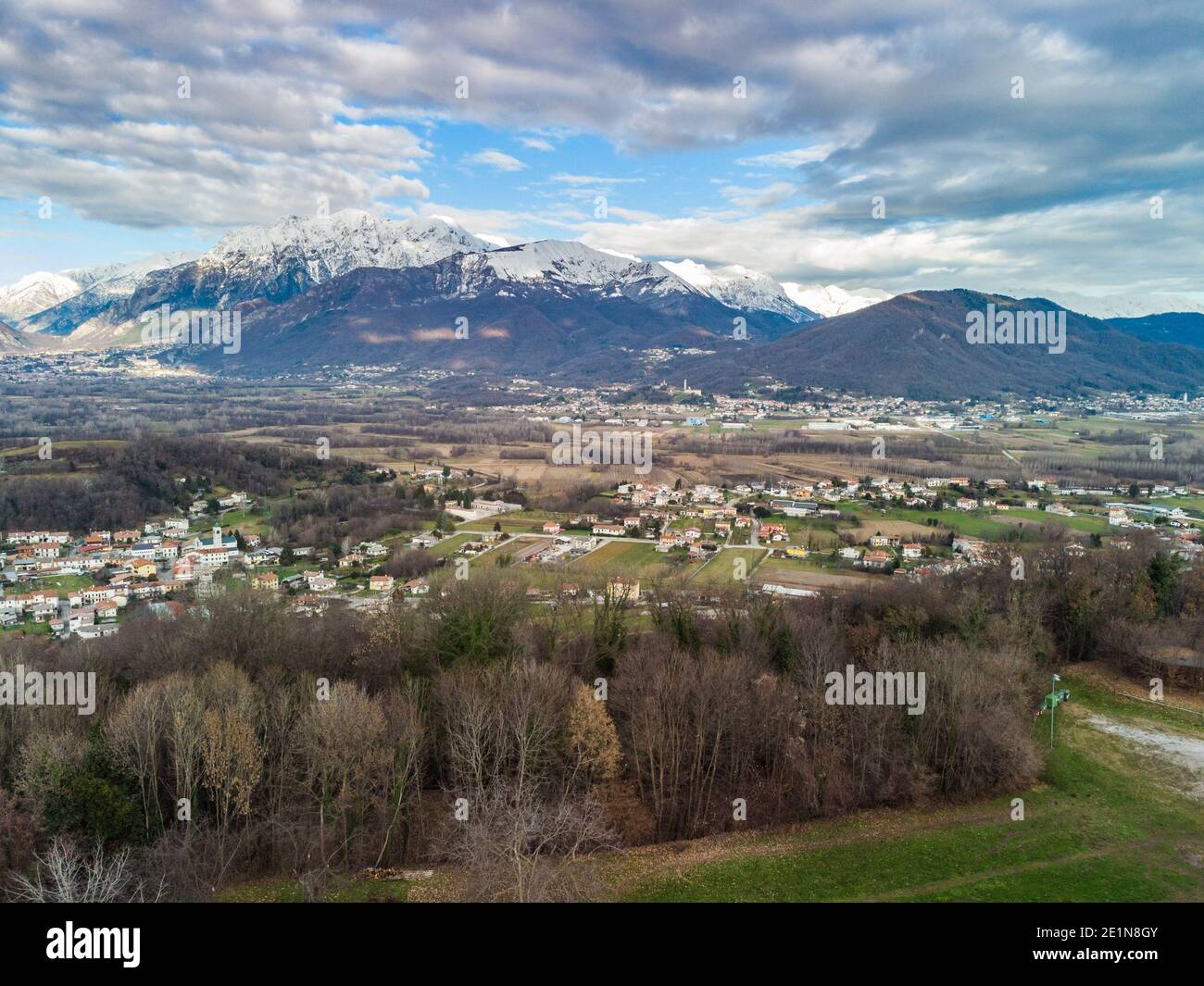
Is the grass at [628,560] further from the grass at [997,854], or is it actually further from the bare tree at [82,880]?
the bare tree at [82,880]

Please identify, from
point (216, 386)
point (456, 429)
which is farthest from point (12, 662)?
point (216, 386)

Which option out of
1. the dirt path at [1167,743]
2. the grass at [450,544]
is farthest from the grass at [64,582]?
the dirt path at [1167,743]

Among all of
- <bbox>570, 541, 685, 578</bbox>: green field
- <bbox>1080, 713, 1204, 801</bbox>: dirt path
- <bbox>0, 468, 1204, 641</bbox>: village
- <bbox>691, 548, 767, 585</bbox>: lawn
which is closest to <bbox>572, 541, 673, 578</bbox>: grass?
<bbox>570, 541, 685, 578</bbox>: green field

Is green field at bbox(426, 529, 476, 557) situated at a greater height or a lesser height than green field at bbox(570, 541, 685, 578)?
greater

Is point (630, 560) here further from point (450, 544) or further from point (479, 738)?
point (479, 738)

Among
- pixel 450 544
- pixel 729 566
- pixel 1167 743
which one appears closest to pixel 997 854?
pixel 1167 743

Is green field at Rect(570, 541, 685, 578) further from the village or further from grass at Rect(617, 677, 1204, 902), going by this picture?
grass at Rect(617, 677, 1204, 902)

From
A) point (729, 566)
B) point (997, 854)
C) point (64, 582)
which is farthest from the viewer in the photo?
point (729, 566)
